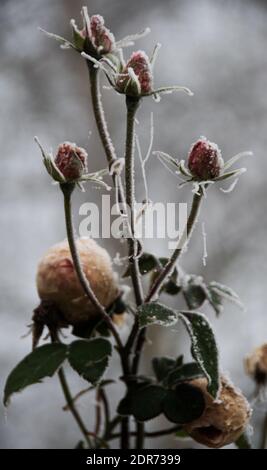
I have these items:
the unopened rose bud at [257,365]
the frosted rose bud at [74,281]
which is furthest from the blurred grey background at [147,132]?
the frosted rose bud at [74,281]

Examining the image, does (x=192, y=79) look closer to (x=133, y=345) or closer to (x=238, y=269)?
(x=238, y=269)

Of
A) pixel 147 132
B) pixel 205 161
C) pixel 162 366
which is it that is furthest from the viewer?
pixel 147 132

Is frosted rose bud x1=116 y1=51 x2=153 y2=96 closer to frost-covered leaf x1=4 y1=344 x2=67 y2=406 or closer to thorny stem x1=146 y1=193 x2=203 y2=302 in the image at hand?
thorny stem x1=146 y1=193 x2=203 y2=302

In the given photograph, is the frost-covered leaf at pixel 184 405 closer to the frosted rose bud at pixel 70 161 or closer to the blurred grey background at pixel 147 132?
the frosted rose bud at pixel 70 161

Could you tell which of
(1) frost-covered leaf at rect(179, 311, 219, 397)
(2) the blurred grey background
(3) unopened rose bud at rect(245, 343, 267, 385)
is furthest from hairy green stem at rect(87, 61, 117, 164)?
(2) the blurred grey background

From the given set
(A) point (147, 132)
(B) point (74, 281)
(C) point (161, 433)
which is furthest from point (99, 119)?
(A) point (147, 132)

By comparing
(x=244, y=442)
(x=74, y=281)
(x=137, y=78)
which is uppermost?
(x=137, y=78)

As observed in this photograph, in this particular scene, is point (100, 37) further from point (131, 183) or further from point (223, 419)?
point (223, 419)
